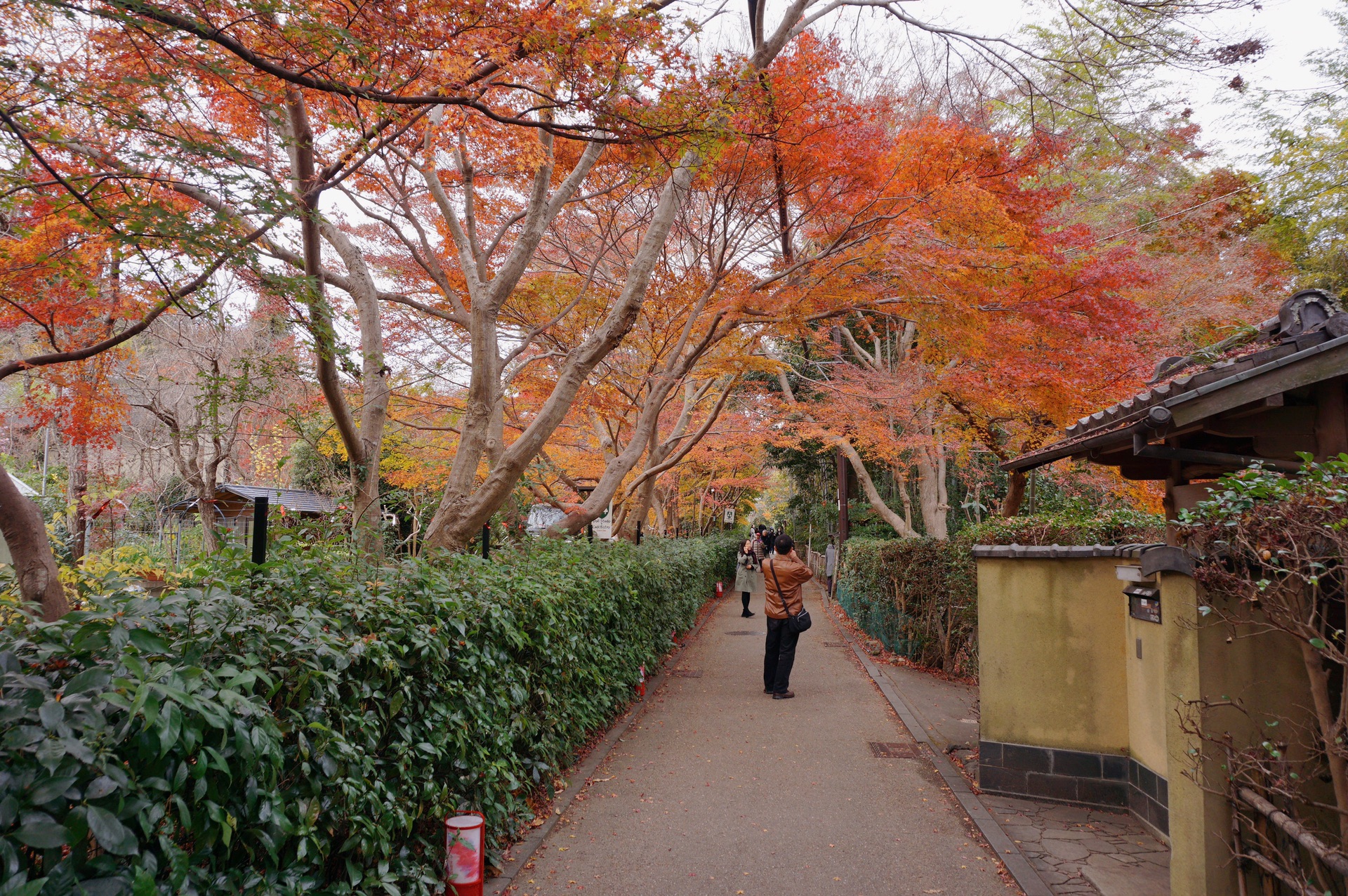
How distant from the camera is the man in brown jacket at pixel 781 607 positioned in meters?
9.01

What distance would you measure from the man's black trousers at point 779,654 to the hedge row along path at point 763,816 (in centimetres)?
40

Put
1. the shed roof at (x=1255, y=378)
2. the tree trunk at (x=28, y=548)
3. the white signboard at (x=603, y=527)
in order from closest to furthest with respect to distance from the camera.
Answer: the shed roof at (x=1255, y=378) < the tree trunk at (x=28, y=548) < the white signboard at (x=603, y=527)

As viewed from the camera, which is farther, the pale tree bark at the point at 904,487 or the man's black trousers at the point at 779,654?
the pale tree bark at the point at 904,487

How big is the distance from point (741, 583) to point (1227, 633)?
14.9m

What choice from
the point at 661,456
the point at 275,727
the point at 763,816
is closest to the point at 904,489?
the point at 661,456

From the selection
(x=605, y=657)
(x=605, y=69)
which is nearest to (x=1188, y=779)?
(x=605, y=657)

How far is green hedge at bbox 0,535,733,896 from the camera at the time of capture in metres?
1.79

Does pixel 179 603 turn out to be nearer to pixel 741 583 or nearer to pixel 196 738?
pixel 196 738

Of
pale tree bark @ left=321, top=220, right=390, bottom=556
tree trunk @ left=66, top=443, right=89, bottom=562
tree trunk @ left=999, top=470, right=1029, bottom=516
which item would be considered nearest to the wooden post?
tree trunk @ left=999, top=470, right=1029, bottom=516

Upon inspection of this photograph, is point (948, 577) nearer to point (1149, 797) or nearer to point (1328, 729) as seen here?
point (1149, 797)

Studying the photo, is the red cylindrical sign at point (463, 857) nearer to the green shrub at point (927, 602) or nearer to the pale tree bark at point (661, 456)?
the green shrub at point (927, 602)

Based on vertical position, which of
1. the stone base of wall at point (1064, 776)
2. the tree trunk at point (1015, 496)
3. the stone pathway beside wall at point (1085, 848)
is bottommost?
the stone pathway beside wall at point (1085, 848)

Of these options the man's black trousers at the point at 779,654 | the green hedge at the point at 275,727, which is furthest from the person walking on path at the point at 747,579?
the green hedge at the point at 275,727

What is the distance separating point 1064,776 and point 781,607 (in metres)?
3.77
